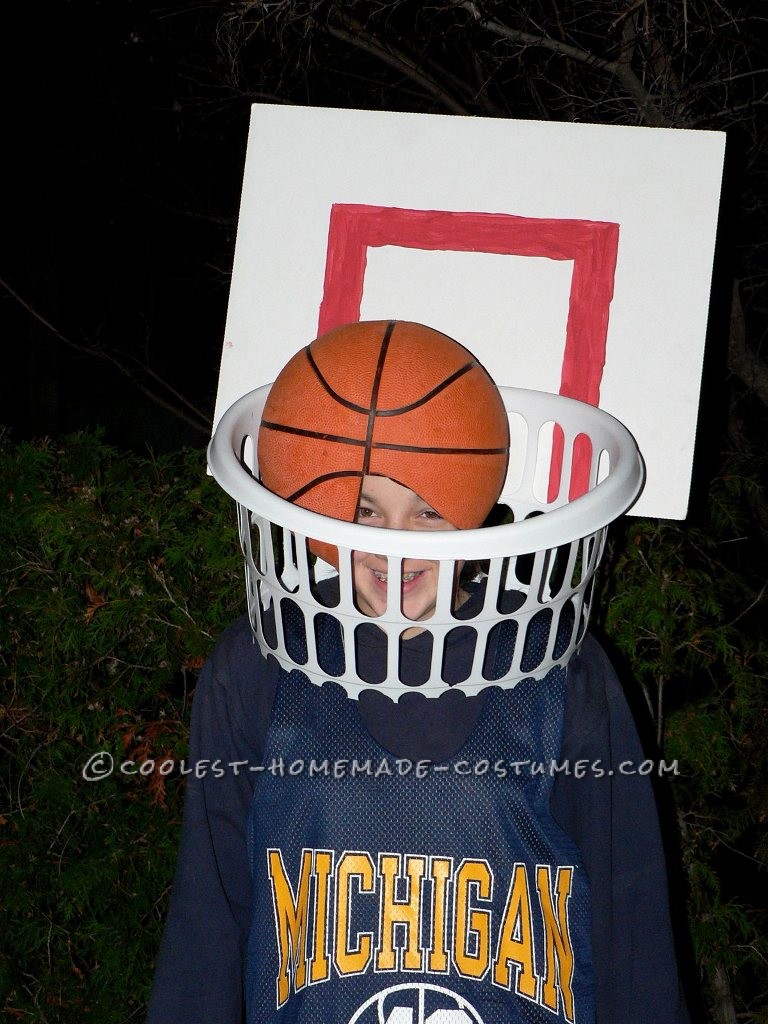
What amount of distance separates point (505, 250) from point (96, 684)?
1.89m

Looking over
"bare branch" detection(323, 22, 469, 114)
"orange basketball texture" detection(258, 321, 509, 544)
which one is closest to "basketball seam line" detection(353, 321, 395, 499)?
"orange basketball texture" detection(258, 321, 509, 544)

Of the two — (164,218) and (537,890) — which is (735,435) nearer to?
(537,890)

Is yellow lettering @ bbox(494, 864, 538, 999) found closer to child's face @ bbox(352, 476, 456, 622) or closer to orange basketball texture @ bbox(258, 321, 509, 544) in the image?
child's face @ bbox(352, 476, 456, 622)

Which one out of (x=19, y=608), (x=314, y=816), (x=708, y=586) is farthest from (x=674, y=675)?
(x=19, y=608)

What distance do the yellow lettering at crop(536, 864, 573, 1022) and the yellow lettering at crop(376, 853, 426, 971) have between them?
0.22m

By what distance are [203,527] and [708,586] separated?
4.87ft

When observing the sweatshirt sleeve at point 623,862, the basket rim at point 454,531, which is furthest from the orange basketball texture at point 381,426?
the sweatshirt sleeve at point 623,862

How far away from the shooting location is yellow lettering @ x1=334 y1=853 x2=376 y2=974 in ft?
5.51

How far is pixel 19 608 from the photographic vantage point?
2.94m

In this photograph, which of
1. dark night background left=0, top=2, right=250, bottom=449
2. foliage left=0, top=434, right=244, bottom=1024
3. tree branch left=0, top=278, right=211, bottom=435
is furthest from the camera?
dark night background left=0, top=2, right=250, bottom=449

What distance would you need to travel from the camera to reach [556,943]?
171 centimetres

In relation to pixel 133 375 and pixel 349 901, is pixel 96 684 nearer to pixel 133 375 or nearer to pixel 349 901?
pixel 349 901

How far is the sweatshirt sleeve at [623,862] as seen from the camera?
170 centimetres

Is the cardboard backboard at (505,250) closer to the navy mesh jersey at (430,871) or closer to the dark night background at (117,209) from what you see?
the navy mesh jersey at (430,871)
